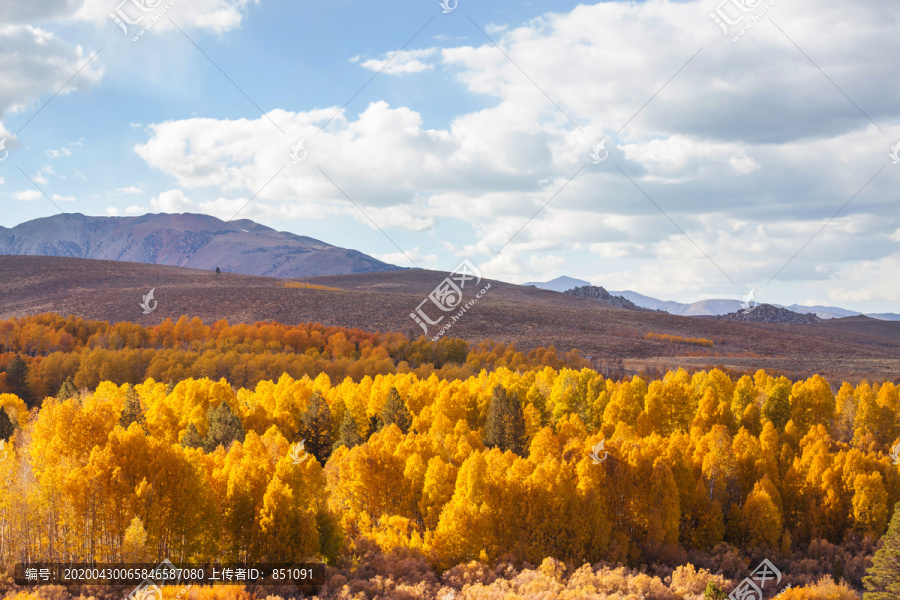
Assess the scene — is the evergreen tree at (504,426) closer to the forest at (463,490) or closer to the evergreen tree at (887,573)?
the forest at (463,490)

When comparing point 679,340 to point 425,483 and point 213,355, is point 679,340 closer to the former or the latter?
point 213,355

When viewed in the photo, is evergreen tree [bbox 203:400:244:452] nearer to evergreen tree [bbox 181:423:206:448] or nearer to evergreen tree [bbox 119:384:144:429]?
evergreen tree [bbox 181:423:206:448]

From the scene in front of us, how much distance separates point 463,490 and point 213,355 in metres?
71.8

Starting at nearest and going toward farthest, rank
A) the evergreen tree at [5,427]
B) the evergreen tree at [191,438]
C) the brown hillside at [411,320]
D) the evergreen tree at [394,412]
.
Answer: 1. the evergreen tree at [191,438]
2. the evergreen tree at [5,427]
3. the evergreen tree at [394,412]
4. the brown hillside at [411,320]

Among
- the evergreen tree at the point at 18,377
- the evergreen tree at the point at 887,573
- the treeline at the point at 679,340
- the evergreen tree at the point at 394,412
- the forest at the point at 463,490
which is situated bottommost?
the evergreen tree at the point at 887,573

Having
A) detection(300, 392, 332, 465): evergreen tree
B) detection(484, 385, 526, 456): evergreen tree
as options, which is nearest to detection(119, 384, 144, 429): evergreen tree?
detection(300, 392, 332, 465): evergreen tree

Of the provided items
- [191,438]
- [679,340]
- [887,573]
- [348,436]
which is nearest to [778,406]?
[887,573]

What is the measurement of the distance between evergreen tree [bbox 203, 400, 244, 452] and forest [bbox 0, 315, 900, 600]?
0.57 feet

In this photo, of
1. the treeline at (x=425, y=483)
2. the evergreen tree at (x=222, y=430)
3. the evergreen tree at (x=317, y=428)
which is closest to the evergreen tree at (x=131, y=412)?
the treeline at (x=425, y=483)

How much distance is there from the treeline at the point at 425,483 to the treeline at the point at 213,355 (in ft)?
73.7

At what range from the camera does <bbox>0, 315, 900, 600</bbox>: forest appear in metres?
36.8

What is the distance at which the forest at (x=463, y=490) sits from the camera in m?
36.8

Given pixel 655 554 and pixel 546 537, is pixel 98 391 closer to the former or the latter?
pixel 546 537

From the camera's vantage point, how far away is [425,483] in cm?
4772
